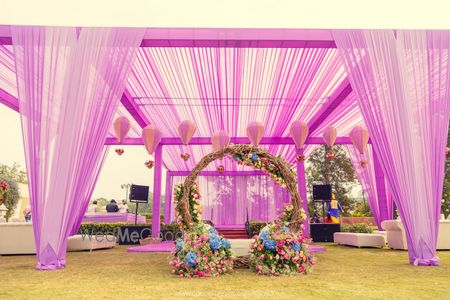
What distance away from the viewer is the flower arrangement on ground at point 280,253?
4.20 m

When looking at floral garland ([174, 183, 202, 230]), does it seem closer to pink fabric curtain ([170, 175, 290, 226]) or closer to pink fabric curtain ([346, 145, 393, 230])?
pink fabric curtain ([346, 145, 393, 230])

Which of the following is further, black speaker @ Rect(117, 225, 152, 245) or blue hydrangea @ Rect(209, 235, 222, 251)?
black speaker @ Rect(117, 225, 152, 245)

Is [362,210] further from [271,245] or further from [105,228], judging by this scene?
[271,245]

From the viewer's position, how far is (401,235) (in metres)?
7.41

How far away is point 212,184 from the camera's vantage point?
17.5 metres

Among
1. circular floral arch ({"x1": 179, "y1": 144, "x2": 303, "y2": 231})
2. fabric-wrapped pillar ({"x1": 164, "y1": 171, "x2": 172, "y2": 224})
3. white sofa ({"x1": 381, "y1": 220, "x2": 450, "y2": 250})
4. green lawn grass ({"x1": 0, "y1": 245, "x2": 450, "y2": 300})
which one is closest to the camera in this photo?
green lawn grass ({"x1": 0, "y1": 245, "x2": 450, "y2": 300})

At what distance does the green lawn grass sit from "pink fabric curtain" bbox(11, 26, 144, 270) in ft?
2.13

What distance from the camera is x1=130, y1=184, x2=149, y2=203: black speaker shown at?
11.1 metres

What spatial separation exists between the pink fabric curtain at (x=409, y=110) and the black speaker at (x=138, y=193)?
7.91 meters

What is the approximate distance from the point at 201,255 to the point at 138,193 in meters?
7.40

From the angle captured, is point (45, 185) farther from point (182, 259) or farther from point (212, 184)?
point (212, 184)

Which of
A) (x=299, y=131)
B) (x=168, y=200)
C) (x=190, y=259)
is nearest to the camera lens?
(x=190, y=259)

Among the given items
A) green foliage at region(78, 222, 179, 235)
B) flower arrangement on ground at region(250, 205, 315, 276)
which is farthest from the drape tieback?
green foliage at region(78, 222, 179, 235)

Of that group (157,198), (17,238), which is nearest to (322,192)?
(157,198)
